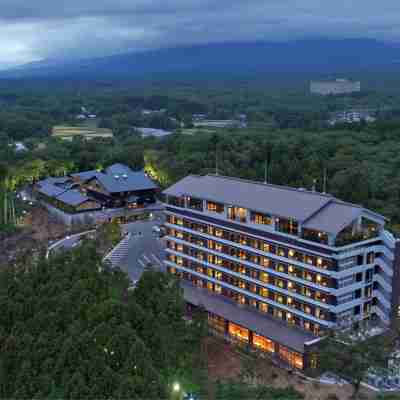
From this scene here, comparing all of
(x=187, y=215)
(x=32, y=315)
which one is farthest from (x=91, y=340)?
(x=187, y=215)

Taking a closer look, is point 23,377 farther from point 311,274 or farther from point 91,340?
point 311,274

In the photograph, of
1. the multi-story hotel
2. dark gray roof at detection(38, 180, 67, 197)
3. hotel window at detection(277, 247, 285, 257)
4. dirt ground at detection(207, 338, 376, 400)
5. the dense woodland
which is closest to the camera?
the dense woodland

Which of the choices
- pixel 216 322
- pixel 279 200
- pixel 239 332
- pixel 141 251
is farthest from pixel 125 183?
pixel 239 332

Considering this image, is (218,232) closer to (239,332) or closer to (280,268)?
(280,268)

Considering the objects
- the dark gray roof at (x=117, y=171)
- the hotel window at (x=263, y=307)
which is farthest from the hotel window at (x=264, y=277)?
the dark gray roof at (x=117, y=171)

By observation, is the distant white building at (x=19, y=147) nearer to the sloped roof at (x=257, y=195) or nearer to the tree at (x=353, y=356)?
the sloped roof at (x=257, y=195)

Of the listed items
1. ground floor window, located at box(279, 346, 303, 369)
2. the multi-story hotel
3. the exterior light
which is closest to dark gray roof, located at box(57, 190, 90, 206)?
the multi-story hotel

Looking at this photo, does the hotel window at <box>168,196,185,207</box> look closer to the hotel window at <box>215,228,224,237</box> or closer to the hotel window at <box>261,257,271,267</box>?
the hotel window at <box>215,228,224,237</box>
